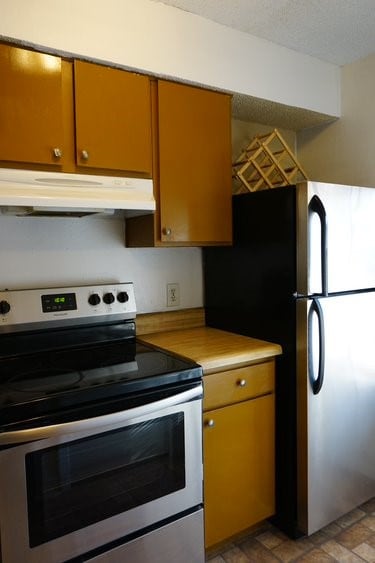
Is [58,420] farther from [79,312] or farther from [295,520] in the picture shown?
[295,520]

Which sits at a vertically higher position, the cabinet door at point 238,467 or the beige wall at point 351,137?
the beige wall at point 351,137

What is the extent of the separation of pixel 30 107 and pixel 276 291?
1204 mm

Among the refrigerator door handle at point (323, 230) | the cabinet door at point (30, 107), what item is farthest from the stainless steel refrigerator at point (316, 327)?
the cabinet door at point (30, 107)

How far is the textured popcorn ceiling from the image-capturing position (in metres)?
1.74

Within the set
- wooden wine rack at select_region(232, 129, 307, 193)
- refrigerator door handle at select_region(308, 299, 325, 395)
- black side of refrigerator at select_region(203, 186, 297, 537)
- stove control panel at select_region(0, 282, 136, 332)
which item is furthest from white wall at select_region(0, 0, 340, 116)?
refrigerator door handle at select_region(308, 299, 325, 395)

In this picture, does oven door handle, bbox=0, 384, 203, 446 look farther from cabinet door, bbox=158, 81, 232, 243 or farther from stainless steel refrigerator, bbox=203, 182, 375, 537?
cabinet door, bbox=158, 81, 232, 243

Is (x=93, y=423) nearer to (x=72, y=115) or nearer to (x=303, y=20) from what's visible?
(x=72, y=115)

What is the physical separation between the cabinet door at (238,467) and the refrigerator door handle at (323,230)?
553mm

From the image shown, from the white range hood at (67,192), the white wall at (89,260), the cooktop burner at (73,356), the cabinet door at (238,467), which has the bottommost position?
the cabinet door at (238,467)

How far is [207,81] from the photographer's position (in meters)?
1.87

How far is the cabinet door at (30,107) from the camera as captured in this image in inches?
56.8

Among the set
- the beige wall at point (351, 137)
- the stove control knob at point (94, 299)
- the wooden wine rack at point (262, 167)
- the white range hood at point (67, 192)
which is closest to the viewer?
the white range hood at point (67, 192)

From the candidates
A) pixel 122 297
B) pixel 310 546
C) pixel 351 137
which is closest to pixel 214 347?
pixel 122 297

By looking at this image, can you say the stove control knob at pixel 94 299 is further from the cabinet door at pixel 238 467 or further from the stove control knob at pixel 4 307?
the cabinet door at pixel 238 467
